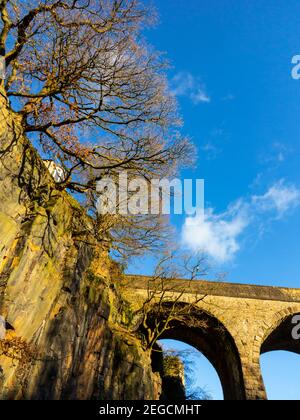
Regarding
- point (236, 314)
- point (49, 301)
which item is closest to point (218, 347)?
point (236, 314)

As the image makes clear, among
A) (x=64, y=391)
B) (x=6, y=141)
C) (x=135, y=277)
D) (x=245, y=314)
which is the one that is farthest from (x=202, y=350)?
(x=6, y=141)

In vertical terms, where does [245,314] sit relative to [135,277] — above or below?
below

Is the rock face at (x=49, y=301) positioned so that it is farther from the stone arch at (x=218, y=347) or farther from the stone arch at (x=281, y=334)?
the stone arch at (x=281, y=334)

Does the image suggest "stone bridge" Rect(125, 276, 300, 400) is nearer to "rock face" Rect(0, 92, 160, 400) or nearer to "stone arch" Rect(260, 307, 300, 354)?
"stone arch" Rect(260, 307, 300, 354)

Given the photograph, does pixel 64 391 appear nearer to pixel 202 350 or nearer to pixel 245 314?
pixel 245 314

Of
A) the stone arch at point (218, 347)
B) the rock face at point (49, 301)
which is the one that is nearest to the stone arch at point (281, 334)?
the stone arch at point (218, 347)

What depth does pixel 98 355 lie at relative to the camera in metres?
8.14

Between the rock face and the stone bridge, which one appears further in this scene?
the stone bridge

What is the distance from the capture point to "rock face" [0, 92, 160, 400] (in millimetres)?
5785

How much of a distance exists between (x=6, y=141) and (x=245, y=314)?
41.0 feet

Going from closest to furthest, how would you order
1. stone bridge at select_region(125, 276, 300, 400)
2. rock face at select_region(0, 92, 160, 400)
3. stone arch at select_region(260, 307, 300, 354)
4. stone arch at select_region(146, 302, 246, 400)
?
1. rock face at select_region(0, 92, 160, 400)
2. stone bridge at select_region(125, 276, 300, 400)
3. stone arch at select_region(146, 302, 246, 400)
4. stone arch at select_region(260, 307, 300, 354)

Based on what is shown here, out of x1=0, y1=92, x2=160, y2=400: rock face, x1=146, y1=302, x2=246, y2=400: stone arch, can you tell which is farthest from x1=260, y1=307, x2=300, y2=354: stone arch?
x1=0, y1=92, x2=160, y2=400: rock face

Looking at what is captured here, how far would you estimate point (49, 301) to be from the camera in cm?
685

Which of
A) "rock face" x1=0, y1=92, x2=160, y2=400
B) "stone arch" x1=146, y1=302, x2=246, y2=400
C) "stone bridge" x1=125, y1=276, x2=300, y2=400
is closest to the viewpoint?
"rock face" x1=0, y1=92, x2=160, y2=400
